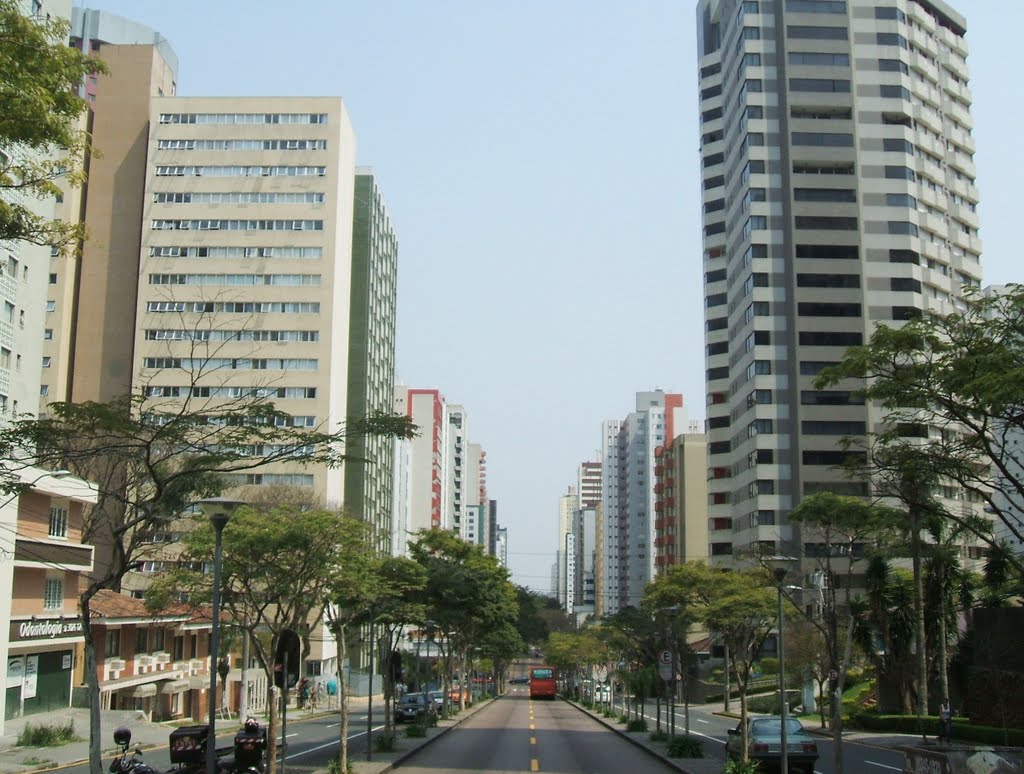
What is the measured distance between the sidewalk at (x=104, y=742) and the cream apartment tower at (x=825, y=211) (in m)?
38.6

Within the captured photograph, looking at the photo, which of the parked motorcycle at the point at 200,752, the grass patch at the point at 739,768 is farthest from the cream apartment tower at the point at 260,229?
the grass patch at the point at 739,768

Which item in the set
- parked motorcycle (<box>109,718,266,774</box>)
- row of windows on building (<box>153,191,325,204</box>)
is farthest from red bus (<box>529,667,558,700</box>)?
parked motorcycle (<box>109,718,266,774</box>)

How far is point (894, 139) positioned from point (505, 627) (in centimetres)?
4864

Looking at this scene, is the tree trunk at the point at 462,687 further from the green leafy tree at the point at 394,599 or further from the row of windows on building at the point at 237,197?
the row of windows on building at the point at 237,197

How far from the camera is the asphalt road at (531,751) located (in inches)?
1185

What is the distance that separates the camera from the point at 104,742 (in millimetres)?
39688

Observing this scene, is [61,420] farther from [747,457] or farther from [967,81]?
[967,81]

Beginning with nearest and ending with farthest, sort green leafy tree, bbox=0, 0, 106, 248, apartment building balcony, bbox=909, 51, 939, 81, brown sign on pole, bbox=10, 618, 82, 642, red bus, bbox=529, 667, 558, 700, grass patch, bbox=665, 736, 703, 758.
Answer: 1. green leafy tree, bbox=0, 0, 106, 248
2. grass patch, bbox=665, 736, 703, 758
3. brown sign on pole, bbox=10, 618, 82, 642
4. apartment building balcony, bbox=909, 51, 939, 81
5. red bus, bbox=529, 667, 558, 700

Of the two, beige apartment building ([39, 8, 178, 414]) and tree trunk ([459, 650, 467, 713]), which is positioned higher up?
beige apartment building ([39, 8, 178, 414])

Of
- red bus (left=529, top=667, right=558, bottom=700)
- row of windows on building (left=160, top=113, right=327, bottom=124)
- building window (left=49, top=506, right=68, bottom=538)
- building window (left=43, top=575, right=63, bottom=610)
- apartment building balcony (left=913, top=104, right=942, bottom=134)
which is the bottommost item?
red bus (left=529, top=667, right=558, bottom=700)

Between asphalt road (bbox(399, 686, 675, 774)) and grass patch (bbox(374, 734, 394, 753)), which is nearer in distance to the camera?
asphalt road (bbox(399, 686, 675, 774))

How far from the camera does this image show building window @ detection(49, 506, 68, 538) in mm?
45375

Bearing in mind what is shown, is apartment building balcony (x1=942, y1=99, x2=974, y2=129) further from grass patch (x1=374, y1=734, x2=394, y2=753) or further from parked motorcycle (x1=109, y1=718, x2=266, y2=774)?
parked motorcycle (x1=109, y1=718, x2=266, y2=774)

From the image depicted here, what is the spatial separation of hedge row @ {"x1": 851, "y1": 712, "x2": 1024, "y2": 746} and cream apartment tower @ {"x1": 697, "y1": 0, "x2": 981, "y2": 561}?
98.8 feet
